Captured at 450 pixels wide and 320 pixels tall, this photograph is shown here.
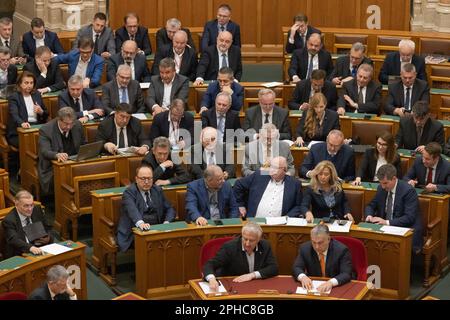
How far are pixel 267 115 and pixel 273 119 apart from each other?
0.24 feet

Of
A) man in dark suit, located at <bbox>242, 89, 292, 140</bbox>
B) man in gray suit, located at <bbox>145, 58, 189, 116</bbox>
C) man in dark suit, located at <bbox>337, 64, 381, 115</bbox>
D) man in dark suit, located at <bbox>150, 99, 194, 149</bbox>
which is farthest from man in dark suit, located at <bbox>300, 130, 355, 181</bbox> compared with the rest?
man in gray suit, located at <bbox>145, 58, 189, 116</bbox>

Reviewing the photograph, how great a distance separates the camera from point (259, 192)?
8.88 meters

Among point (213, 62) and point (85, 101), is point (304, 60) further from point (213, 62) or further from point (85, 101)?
point (85, 101)

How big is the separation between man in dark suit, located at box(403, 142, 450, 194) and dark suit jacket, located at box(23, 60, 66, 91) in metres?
4.12

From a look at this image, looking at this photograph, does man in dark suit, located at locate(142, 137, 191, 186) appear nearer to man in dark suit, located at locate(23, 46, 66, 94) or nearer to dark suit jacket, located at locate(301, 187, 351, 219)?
dark suit jacket, located at locate(301, 187, 351, 219)

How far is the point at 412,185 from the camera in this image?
8.91 meters

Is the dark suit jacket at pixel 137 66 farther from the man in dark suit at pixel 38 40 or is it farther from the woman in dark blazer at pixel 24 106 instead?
the woman in dark blazer at pixel 24 106

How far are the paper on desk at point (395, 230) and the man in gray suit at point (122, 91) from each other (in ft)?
11.4

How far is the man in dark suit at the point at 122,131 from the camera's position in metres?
9.83

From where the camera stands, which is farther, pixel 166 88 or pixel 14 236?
pixel 166 88

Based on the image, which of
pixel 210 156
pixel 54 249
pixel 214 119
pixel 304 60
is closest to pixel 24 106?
pixel 214 119

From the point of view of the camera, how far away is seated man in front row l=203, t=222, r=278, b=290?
7691 mm

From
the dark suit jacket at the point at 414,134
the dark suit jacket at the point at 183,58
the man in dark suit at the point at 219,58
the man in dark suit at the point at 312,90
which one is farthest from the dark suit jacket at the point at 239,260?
the dark suit jacket at the point at 183,58

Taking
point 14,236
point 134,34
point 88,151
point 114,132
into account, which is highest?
point 134,34
